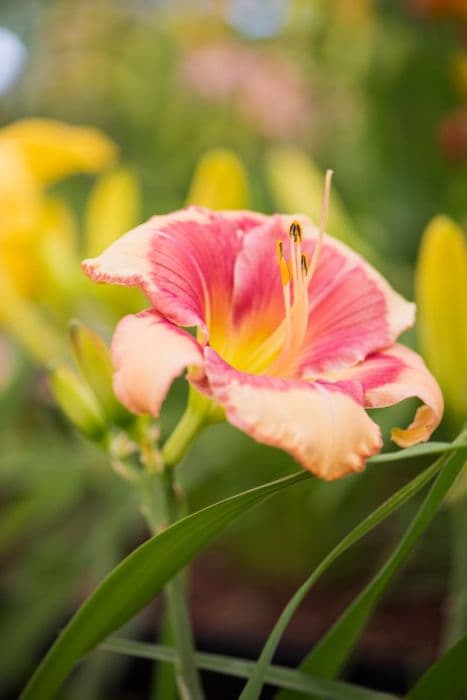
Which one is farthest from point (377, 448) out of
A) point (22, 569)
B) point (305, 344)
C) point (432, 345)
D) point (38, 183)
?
point (22, 569)

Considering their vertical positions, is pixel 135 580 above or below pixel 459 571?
above

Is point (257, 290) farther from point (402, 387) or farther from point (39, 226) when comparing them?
point (39, 226)

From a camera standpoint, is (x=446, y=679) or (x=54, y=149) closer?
(x=446, y=679)

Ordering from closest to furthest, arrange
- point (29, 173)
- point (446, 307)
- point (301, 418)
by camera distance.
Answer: point (301, 418) → point (446, 307) → point (29, 173)

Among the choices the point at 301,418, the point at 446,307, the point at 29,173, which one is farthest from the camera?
the point at 29,173

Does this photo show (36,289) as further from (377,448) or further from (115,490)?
(377,448)

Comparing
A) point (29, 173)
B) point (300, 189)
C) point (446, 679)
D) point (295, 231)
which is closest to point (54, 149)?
point (29, 173)

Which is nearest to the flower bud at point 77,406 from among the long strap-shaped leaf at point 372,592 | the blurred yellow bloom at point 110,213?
the long strap-shaped leaf at point 372,592
